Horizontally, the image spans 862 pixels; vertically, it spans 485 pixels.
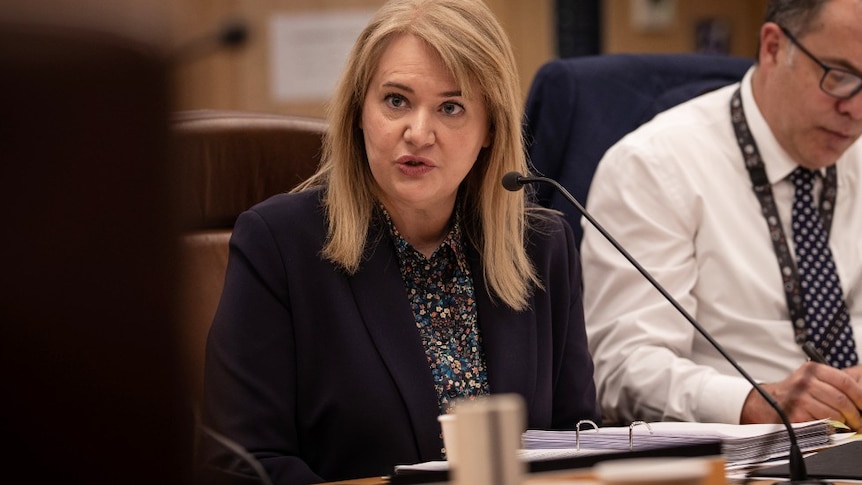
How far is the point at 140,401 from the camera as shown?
1.84 feet

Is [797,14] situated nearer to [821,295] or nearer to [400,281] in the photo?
[821,295]

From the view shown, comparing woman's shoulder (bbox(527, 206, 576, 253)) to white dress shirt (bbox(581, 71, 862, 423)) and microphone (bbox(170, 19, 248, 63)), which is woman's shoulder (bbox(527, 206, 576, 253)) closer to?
white dress shirt (bbox(581, 71, 862, 423))

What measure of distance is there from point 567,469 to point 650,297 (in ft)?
4.36

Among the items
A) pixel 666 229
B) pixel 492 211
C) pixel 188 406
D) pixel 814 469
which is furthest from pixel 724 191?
pixel 188 406

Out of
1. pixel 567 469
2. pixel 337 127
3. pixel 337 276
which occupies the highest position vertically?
pixel 337 127

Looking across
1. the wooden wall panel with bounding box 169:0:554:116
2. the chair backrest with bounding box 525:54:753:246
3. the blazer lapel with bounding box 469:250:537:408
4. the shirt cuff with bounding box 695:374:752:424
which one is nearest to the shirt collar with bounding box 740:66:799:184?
the chair backrest with bounding box 525:54:753:246

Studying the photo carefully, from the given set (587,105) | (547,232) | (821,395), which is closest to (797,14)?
(587,105)

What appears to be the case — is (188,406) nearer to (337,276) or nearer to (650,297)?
(337,276)

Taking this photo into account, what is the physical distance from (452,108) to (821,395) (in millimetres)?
789

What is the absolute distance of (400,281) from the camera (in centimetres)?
197

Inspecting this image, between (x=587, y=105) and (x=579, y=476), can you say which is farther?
(x=587, y=105)

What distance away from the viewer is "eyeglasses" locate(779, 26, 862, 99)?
2.47 metres

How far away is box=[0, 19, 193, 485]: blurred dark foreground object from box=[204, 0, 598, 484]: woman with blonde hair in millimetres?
1216

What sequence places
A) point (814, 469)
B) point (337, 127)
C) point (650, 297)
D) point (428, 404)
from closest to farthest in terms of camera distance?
point (814, 469)
point (428, 404)
point (337, 127)
point (650, 297)
